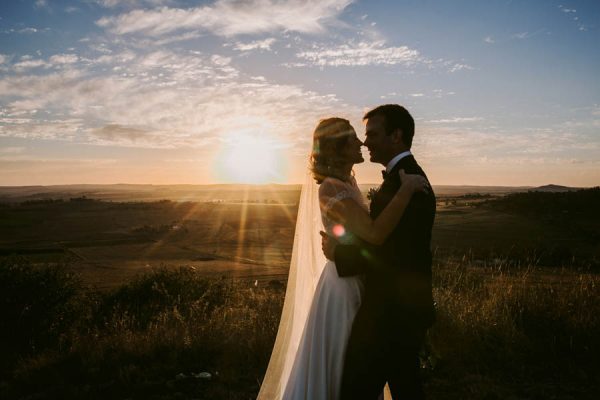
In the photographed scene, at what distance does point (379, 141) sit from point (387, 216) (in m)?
0.56

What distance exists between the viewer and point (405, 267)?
272cm

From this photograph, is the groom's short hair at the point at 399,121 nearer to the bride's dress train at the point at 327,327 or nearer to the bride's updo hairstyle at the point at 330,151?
the bride's updo hairstyle at the point at 330,151

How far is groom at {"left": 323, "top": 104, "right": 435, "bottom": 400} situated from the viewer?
2730 millimetres

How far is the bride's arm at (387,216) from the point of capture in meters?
2.65

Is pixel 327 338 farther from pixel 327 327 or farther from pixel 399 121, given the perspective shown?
pixel 399 121

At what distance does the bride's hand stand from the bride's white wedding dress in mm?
427

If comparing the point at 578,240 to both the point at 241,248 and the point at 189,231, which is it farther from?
the point at 189,231

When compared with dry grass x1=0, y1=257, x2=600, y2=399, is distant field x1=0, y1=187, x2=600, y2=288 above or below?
below

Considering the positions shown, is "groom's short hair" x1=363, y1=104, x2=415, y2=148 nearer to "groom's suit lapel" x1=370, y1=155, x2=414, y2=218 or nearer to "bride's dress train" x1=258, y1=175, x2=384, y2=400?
"groom's suit lapel" x1=370, y1=155, x2=414, y2=218

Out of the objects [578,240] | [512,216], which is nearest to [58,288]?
[578,240]

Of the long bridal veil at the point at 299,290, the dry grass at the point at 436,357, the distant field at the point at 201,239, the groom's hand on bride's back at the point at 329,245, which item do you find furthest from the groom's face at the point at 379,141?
the distant field at the point at 201,239

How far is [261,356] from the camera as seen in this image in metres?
5.57

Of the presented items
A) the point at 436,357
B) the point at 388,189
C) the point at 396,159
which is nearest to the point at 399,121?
the point at 396,159

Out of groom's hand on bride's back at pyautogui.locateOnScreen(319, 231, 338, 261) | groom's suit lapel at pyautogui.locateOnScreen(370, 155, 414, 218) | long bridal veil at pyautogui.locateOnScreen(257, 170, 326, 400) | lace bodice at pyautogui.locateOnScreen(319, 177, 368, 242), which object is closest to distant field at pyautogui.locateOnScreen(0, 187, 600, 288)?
long bridal veil at pyautogui.locateOnScreen(257, 170, 326, 400)
